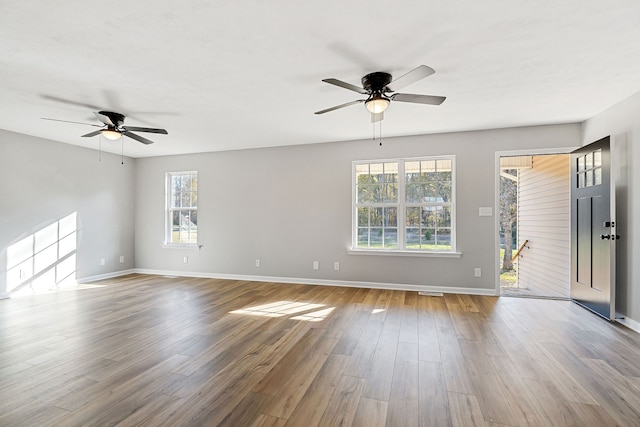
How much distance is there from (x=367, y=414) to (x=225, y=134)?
14.7ft

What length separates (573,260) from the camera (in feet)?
14.6

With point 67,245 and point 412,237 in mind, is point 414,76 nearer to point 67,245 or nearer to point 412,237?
point 412,237

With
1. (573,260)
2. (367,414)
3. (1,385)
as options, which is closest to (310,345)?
(367,414)

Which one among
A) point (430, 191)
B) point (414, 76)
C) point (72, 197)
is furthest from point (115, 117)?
point (430, 191)

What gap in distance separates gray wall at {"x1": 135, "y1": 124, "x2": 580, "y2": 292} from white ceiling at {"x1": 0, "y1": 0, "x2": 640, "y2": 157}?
0.81 metres

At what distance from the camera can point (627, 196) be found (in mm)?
3543

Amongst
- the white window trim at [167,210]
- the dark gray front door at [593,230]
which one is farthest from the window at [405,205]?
the white window trim at [167,210]

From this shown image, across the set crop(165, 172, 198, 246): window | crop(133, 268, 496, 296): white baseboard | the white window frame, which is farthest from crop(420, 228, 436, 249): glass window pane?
crop(165, 172, 198, 246): window

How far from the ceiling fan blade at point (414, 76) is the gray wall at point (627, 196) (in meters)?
2.79

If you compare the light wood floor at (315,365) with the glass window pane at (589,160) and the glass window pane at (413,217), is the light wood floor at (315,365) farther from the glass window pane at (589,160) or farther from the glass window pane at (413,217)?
the glass window pane at (589,160)

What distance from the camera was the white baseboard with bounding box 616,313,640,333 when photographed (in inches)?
129

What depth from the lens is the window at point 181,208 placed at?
258 inches

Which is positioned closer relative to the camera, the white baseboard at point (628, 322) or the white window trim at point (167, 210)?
the white baseboard at point (628, 322)

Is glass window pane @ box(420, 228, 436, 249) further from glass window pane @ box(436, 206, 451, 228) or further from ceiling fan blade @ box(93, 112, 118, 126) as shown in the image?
ceiling fan blade @ box(93, 112, 118, 126)
